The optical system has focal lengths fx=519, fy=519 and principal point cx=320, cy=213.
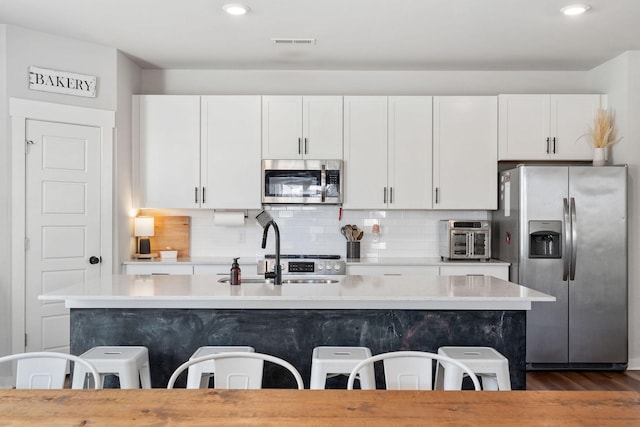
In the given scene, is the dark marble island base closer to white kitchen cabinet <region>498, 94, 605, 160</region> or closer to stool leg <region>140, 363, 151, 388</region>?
stool leg <region>140, 363, 151, 388</region>

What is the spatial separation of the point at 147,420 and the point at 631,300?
436cm

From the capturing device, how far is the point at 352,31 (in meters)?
3.97

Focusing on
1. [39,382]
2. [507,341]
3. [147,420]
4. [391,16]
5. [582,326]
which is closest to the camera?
[147,420]

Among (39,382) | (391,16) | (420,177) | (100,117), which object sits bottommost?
(39,382)

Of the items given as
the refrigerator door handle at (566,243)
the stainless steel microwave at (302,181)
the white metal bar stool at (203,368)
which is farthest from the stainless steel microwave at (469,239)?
the white metal bar stool at (203,368)

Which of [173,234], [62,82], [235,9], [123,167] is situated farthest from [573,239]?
[62,82]

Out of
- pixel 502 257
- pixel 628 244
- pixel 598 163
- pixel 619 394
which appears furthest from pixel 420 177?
pixel 619 394

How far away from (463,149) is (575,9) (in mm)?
1517

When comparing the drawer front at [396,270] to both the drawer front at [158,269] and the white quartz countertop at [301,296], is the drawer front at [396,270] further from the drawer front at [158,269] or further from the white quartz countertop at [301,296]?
the white quartz countertop at [301,296]

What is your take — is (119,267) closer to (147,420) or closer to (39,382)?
(39,382)

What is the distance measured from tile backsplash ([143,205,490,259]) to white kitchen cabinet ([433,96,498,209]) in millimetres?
404

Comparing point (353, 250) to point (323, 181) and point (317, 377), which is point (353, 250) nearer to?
point (323, 181)

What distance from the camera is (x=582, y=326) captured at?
424 centimetres

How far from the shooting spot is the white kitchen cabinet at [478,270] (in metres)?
4.47
